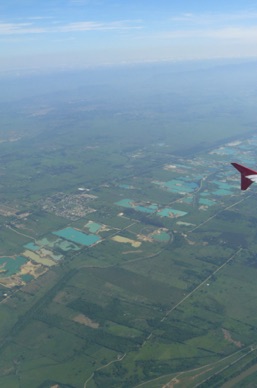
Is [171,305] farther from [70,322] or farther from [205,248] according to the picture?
[205,248]

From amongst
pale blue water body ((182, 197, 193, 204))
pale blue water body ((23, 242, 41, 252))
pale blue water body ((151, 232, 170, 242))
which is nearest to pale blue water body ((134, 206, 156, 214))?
pale blue water body ((182, 197, 193, 204))

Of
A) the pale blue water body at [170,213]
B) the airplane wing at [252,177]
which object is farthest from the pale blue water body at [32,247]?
the airplane wing at [252,177]

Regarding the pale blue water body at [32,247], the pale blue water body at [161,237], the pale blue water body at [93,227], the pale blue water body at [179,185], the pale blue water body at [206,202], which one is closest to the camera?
the pale blue water body at [32,247]

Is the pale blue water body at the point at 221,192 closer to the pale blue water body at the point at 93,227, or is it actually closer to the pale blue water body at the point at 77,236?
the pale blue water body at the point at 93,227

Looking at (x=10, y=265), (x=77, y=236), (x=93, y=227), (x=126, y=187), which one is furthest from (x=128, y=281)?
(x=126, y=187)

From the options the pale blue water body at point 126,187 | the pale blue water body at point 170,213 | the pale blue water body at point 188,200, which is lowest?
the pale blue water body at point 170,213

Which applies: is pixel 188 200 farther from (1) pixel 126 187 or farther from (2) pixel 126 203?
(1) pixel 126 187

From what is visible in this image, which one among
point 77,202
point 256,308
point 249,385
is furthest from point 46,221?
point 249,385

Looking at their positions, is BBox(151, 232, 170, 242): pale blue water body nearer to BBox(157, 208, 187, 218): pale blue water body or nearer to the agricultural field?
the agricultural field
